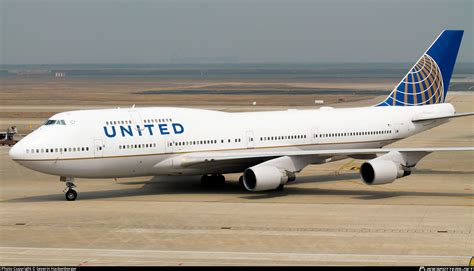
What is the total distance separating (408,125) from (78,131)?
67.4 feet

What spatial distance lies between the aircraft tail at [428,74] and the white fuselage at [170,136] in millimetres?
2422

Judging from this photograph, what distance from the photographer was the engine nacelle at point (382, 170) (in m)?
41.6

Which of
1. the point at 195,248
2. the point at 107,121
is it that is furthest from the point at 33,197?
the point at 195,248

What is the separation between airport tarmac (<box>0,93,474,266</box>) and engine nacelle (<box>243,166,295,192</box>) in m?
0.61

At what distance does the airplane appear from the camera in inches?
1614

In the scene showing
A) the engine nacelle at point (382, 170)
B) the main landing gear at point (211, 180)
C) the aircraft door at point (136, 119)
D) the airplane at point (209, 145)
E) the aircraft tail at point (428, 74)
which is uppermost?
the aircraft tail at point (428, 74)

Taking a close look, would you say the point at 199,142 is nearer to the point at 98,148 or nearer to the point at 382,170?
the point at 98,148

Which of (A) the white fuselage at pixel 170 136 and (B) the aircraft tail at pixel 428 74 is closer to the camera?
(A) the white fuselage at pixel 170 136

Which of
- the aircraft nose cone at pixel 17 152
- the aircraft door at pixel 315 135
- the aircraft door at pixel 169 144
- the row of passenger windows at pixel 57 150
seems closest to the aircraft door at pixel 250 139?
the aircraft door at pixel 315 135

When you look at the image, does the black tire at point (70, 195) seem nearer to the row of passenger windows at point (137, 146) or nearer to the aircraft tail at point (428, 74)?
the row of passenger windows at point (137, 146)

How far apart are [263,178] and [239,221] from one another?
6427 millimetres

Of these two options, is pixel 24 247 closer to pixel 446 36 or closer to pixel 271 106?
pixel 446 36

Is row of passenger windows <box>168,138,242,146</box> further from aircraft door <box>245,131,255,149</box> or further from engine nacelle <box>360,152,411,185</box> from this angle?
engine nacelle <box>360,152,411,185</box>

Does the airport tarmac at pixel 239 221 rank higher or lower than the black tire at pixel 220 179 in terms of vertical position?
lower
